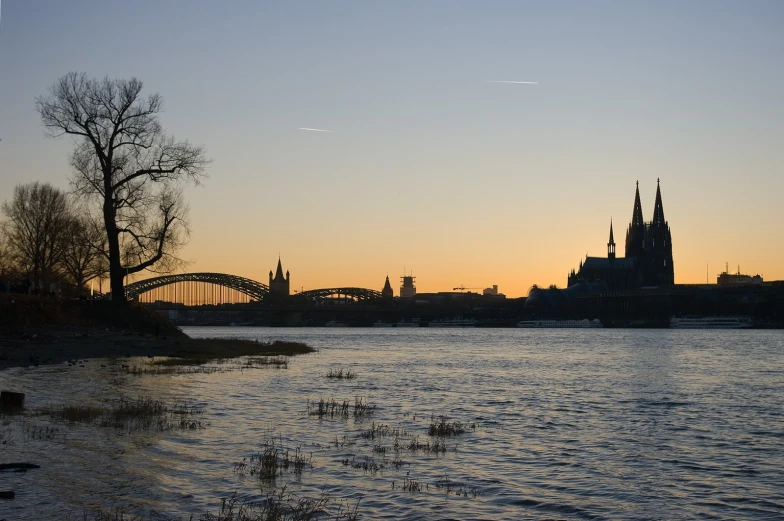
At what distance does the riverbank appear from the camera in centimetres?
Result: 3906

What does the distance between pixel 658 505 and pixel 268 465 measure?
747 cm

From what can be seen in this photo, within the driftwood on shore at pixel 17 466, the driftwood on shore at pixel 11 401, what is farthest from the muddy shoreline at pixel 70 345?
the driftwood on shore at pixel 17 466

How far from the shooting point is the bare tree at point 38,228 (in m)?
75.6

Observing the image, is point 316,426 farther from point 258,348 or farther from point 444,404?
point 258,348

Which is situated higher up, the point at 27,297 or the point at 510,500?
the point at 27,297

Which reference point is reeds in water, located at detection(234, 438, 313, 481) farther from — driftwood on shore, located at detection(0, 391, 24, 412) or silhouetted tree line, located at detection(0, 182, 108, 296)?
silhouetted tree line, located at detection(0, 182, 108, 296)

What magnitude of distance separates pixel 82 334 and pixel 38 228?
33259 millimetres

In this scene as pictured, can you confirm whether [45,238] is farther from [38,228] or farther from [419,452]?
[419,452]

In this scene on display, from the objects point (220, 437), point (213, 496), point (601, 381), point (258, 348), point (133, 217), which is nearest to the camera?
point (213, 496)

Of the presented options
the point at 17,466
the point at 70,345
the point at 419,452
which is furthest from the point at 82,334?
the point at 17,466

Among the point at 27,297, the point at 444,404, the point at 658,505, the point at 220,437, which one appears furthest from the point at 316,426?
the point at 27,297

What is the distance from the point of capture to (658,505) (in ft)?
50.8

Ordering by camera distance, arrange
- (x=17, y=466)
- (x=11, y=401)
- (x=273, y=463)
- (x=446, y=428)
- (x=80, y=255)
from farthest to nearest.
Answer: (x=80, y=255)
(x=446, y=428)
(x=11, y=401)
(x=273, y=463)
(x=17, y=466)

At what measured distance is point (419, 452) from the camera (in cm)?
2006
